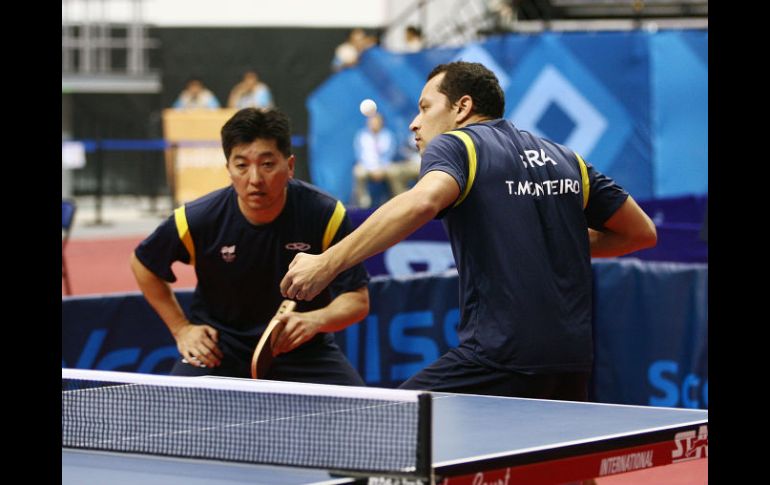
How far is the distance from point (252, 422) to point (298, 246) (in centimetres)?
157

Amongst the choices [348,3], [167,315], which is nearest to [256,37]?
[348,3]

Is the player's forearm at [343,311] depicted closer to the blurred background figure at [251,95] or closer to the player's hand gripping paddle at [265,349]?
the player's hand gripping paddle at [265,349]

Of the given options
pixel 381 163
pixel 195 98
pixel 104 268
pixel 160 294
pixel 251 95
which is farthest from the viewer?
pixel 195 98

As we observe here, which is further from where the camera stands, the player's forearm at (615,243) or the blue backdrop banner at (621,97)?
the blue backdrop banner at (621,97)

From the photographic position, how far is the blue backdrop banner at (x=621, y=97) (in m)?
14.1

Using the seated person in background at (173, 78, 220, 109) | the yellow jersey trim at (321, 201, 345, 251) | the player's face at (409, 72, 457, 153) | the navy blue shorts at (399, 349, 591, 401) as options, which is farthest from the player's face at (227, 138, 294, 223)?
the seated person in background at (173, 78, 220, 109)

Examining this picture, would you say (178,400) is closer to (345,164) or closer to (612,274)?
(612,274)

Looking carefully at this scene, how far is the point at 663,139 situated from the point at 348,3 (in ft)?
39.4

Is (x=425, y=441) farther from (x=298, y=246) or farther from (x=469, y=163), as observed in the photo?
(x=298, y=246)

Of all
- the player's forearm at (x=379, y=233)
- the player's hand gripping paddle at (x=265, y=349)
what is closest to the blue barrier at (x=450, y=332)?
the player's hand gripping paddle at (x=265, y=349)

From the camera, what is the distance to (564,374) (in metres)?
4.31

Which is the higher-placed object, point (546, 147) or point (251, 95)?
point (251, 95)

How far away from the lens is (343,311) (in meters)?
5.17

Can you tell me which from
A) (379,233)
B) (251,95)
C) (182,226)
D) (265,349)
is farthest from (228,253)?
(251,95)
